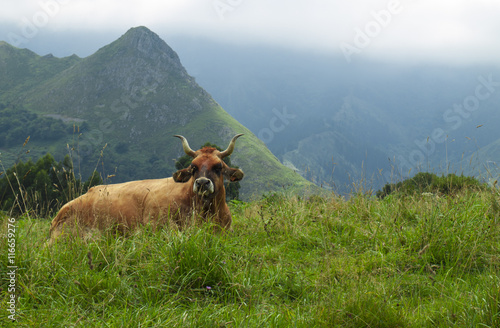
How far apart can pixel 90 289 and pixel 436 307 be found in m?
3.37

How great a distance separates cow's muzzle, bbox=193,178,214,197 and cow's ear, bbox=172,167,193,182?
75cm

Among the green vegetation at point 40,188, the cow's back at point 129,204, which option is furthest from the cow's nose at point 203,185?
the green vegetation at point 40,188

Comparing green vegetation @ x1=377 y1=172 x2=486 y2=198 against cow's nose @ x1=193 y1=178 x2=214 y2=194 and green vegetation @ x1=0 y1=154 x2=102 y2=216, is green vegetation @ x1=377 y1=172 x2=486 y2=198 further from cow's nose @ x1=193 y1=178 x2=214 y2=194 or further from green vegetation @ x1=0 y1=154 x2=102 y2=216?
green vegetation @ x1=0 y1=154 x2=102 y2=216

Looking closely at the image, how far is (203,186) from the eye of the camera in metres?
6.87

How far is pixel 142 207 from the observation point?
7637 millimetres

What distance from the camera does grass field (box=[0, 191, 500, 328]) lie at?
343 cm

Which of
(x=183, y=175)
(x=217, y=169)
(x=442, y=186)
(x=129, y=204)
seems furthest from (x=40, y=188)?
(x=442, y=186)

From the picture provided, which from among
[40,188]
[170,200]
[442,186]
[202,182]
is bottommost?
[442,186]

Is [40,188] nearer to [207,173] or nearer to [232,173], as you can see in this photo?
[232,173]

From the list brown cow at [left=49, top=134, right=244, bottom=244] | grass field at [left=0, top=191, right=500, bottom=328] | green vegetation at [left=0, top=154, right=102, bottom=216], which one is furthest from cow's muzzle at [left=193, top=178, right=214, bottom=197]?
green vegetation at [left=0, top=154, right=102, bottom=216]

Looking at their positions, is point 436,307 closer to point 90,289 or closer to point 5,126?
point 90,289

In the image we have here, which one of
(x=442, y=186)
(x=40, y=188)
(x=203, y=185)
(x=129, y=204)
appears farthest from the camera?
(x=40, y=188)

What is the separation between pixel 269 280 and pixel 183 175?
→ 12.5 ft

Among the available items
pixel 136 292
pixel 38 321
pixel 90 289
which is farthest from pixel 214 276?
pixel 38 321
